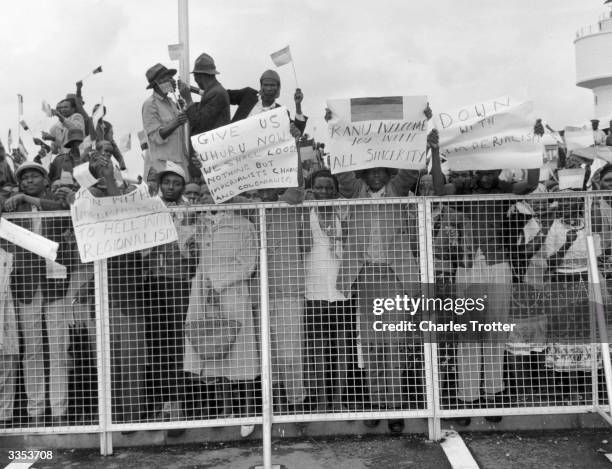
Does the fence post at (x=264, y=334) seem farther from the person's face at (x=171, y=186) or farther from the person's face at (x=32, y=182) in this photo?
the person's face at (x=32, y=182)

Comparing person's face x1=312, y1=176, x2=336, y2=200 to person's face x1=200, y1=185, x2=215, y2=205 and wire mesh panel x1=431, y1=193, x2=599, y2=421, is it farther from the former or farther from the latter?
wire mesh panel x1=431, y1=193, x2=599, y2=421

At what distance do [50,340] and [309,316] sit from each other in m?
2.09

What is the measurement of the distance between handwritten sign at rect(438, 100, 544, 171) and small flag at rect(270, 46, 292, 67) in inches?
90.5

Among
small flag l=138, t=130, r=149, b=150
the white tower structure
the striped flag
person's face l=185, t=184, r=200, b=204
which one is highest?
the white tower structure

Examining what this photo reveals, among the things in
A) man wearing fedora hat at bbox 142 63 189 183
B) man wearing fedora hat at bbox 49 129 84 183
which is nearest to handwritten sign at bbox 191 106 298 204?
man wearing fedora hat at bbox 142 63 189 183

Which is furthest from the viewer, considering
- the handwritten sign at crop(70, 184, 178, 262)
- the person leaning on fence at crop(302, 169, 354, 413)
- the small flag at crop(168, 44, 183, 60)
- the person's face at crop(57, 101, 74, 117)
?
the person's face at crop(57, 101, 74, 117)

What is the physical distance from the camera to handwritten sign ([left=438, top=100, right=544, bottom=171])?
236 inches

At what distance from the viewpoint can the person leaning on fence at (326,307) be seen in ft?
19.5

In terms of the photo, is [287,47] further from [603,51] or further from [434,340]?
[603,51]

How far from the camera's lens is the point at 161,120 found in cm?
802

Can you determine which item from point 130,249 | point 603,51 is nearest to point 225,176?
point 130,249

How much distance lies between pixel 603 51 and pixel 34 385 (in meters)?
Answer: 44.6

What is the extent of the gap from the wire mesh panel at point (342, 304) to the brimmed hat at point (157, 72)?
9.28 feet

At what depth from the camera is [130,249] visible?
5.88 meters
